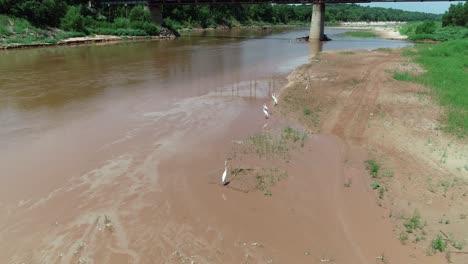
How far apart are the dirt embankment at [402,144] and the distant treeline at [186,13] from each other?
38322 millimetres

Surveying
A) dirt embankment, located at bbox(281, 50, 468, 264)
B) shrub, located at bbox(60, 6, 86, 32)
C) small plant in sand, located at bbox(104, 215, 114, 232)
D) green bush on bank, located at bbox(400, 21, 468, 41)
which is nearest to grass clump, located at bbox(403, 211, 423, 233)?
dirt embankment, located at bbox(281, 50, 468, 264)

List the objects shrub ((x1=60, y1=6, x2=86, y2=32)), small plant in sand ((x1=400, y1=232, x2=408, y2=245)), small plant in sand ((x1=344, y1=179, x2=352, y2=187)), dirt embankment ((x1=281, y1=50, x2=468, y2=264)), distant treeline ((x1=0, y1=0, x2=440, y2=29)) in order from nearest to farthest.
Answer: small plant in sand ((x1=400, y1=232, x2=408, y2=245))
dirt embankment ((x1=281, y1=50, x2=468, y2=264))
small plant in sand ((x1=344, y1=179, x2=352, y2=187))
distant treeline ((x1=0, y1=0, x2=440, y2=29))
shrub ((x1=60, y1=6, x2=86, y2=32))

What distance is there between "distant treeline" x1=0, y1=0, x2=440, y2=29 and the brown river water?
3054 centimetres

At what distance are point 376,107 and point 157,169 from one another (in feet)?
35.2

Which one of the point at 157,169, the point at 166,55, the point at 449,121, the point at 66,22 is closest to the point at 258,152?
the point at 157,169

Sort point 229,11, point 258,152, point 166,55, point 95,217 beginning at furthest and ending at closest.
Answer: point 229,11, point 166,55, point 258,152, point 95,217

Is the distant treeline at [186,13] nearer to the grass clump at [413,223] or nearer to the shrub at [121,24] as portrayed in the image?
the shrub at [121,24]

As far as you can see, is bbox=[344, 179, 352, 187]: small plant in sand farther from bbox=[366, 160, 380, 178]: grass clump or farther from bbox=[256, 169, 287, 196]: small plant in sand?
bbox=[256, 169, 287, 196]: small plant in sand

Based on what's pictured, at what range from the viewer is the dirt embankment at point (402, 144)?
8.04 metres

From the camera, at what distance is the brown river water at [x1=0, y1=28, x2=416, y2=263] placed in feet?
24.4

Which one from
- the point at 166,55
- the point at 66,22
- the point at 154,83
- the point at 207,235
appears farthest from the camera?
the point at 66,22

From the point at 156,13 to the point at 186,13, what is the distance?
20578 millimetres

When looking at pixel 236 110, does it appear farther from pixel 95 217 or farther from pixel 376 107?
pixel 95 217

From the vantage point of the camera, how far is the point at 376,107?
17172 mm
